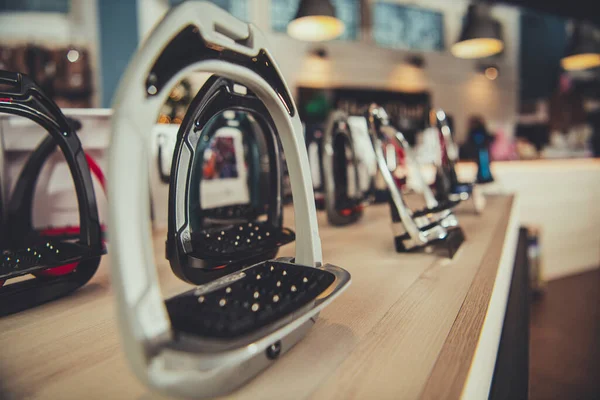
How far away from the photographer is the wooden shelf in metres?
0.35

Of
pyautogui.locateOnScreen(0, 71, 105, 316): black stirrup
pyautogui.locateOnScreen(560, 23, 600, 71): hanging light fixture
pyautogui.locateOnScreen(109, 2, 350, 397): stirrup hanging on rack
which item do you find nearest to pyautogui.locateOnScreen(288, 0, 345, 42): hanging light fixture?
pyautogui.locateOnScreen(0, 71, 105, 316): black stirrup

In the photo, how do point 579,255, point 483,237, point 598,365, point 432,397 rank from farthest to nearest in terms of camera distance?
point 579,255, point 598,365, point 483,237, point 432,397

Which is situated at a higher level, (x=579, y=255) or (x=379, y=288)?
(x=379, y=288)

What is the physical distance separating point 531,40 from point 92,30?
22.8 ft

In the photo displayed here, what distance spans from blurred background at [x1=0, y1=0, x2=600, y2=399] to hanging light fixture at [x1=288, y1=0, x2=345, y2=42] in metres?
0.02

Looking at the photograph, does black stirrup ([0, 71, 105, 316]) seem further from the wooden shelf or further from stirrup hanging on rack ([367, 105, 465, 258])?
stirrup hanging on rack ([367, 105, 465, 258])

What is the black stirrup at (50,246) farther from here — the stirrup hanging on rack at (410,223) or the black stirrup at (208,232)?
the stirrup hanging on rack at (410,223)

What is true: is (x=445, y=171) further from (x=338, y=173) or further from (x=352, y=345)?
(x=352, y=345)

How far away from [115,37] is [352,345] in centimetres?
426

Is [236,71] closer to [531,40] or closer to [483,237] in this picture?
[483,237]

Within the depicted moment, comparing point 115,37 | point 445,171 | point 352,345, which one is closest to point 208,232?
point 352,345

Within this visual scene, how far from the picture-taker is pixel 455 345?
1.36 ft

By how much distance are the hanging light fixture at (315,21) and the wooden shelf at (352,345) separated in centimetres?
301

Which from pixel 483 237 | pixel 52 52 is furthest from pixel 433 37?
pixel 483 237
